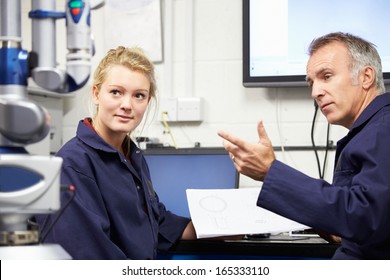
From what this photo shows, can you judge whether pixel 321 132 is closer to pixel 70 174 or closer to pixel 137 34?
pixel 137 34

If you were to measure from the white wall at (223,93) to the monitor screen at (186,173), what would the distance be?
0.68 feet

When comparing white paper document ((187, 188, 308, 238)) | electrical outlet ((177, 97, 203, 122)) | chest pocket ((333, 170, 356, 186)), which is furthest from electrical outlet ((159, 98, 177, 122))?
chest pocket ((333, 170, 356, 186))

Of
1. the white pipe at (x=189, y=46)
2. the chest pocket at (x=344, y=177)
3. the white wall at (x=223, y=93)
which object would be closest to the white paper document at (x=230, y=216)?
the chest pocket at (x=344, y=177)

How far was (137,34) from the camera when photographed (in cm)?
239

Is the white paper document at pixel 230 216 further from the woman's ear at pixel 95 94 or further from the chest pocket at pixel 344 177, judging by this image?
the woman's ear at pixel 95 94

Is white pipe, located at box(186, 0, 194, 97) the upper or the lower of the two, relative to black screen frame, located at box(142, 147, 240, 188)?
upper

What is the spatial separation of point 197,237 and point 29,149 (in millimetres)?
898

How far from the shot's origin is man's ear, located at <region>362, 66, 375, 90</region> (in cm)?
145

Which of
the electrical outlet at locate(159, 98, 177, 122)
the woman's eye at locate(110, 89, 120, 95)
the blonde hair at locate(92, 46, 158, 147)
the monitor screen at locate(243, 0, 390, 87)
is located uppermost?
the monitor screen at locate(243, 0, 390, 87)

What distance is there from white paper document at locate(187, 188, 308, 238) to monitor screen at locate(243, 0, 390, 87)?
666mm

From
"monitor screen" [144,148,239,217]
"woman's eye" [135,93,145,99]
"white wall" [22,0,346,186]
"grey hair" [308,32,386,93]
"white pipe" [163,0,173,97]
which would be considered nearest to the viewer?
"grey hair" [308,32,386,93]

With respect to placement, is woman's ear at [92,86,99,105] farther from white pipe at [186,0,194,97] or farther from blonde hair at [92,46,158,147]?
white pipe at [186,0,194,97]

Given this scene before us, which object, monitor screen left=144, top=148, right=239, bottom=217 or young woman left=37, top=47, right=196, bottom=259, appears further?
monitor screen left=144, top=148, right=239, bottom=217

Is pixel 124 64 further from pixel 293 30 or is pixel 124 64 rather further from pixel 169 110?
pixel 293 30
